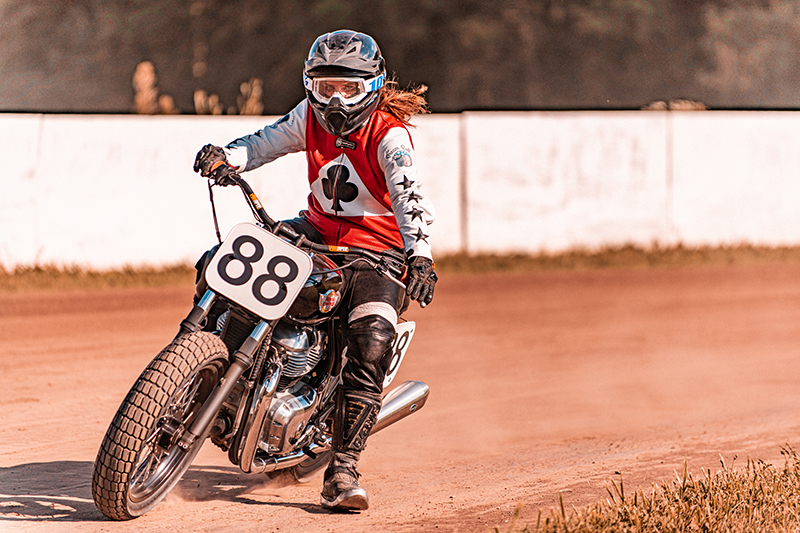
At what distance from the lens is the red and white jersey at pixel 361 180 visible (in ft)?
14.8

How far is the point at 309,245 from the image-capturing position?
434 centimetres

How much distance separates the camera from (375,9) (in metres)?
17.9

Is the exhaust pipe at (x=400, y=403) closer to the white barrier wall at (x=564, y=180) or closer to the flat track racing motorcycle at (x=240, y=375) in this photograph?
the flat track racing motorcycle at (x=240, y=375)

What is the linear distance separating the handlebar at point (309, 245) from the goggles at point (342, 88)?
19.9 inches

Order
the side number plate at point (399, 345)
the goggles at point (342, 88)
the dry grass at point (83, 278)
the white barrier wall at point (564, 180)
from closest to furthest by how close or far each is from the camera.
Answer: the goggles at point (342, 88) < the side number plate at point (399, 345) < the dry grass at point (83, 278) < the white barrier wall at point (564, 180)

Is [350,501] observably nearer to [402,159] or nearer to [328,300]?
[328,300]

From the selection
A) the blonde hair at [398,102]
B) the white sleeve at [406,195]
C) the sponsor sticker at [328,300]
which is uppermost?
the blonde hair at [398,102]

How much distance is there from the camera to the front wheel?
12.3 feet

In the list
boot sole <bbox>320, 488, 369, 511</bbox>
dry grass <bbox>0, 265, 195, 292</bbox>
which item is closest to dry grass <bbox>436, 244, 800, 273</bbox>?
dry grass <bbox>0, 265, 195, 292</bbox>

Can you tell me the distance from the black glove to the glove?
860mm

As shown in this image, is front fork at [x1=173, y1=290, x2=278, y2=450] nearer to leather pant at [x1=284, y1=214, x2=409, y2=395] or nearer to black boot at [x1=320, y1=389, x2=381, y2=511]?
leather pant at [x1=284, y1=214, x2=409, y2=395]

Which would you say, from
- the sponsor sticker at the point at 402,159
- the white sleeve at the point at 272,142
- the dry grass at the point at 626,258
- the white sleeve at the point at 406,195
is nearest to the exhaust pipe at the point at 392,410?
the white sleeve at the point at 406,195

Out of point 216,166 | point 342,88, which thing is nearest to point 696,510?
point 342,88

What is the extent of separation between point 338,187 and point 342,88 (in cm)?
45
